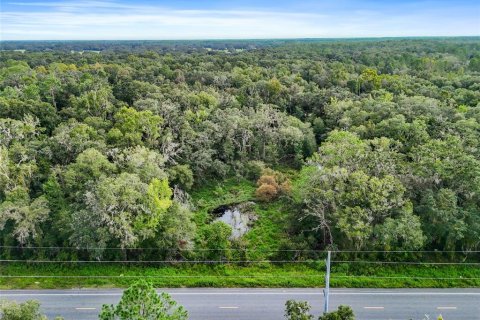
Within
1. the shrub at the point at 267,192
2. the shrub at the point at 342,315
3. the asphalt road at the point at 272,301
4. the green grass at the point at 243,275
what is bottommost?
the asphalt road at the point at 272,301

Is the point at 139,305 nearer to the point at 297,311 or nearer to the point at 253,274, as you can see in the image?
the point at 297,311

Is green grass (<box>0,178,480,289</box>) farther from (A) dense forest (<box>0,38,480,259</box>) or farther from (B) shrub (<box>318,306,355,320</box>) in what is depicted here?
(B) shrub (<box>318,306,355,320</box>)

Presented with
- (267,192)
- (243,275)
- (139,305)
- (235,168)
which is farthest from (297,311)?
(235,168)

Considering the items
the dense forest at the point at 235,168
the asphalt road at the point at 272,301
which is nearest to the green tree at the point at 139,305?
the asphalt road at the point at 272,301

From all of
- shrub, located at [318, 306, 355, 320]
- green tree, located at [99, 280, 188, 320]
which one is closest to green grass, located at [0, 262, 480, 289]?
green tree, located at [99, 280, 188, 320]

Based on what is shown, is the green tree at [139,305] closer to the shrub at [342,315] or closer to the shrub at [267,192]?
the shrub at [342,315]

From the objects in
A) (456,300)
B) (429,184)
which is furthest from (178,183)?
(456,300)

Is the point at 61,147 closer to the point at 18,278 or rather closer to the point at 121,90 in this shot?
the point at 18,278
